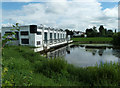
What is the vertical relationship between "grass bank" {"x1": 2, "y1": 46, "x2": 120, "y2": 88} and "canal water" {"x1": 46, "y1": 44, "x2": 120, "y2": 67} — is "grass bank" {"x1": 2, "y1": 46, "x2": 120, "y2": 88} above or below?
above

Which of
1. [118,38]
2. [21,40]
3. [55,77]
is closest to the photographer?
[55,77]

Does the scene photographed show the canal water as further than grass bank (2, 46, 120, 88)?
Yes

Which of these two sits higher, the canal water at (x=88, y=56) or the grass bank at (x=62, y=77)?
the grass bank at (x=62, y=77)

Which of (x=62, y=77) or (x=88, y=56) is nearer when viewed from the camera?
(x=62, y=77)

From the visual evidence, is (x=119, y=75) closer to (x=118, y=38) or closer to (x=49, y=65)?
(x=49, y=65)

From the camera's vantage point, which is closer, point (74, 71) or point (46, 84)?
point (46, 84)

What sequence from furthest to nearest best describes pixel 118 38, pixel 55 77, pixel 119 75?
pixel 118 38, pixel 55 77, pixel 119 75

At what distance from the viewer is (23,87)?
142 inches

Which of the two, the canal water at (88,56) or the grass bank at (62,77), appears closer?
the grass bank at (62,77)

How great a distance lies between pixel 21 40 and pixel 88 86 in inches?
963

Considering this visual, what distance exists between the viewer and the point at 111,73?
449 centimetres

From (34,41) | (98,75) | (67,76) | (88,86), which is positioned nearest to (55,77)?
(67,76)

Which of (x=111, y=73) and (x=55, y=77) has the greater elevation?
(x=111, y=73)

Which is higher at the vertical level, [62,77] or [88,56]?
[62,77]
